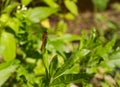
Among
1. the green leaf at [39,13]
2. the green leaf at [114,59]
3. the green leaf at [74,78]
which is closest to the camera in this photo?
the green leaf at [74,78]

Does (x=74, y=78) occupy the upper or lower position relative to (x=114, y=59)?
upper

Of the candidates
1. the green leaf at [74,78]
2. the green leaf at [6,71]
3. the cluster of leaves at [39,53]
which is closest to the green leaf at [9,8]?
the cluster of leaves at [39,53]

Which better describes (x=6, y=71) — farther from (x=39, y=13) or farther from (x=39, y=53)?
(x=39, y=13)

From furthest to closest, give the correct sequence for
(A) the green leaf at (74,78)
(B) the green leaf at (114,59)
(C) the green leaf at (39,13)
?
(C) the green leaf at (39,13) < (B) the green leaf at (114,59) < (A) the green leaf at (74,78)

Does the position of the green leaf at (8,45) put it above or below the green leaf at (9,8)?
below

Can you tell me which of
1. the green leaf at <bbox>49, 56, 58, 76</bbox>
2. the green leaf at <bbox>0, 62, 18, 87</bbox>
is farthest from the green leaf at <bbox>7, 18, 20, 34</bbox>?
the green leaf at <bbox>49, 56, 58, 76</bbox>

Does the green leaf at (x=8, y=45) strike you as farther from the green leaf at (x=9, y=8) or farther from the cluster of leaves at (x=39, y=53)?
the green leaf at (x=9, y=8)

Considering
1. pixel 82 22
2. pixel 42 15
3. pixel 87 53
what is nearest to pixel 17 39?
pixel 42 15

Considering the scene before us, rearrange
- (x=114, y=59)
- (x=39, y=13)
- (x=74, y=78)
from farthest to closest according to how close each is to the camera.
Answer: (x=39, y=13) → (x=114, y=59) → (x=74, y=78)

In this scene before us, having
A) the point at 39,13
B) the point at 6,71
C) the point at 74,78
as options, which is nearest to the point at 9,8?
the point at 39,13

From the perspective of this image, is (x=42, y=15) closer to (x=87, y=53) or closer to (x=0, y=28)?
(x=0, y=28)
